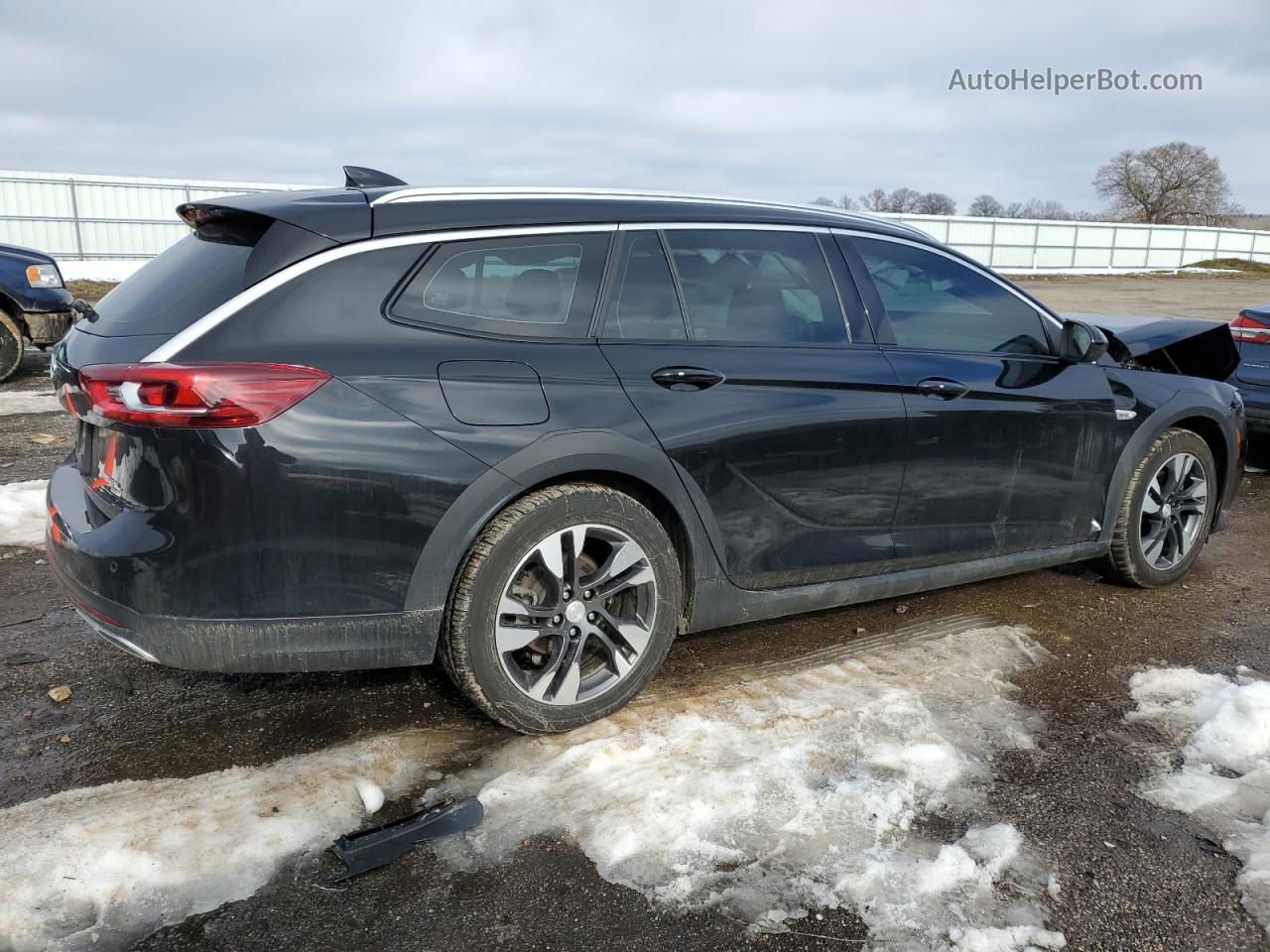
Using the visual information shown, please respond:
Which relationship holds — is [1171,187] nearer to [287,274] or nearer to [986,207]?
[986,207]

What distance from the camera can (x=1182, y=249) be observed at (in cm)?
4800

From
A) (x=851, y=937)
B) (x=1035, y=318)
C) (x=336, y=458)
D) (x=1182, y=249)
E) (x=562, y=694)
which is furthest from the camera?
(x=1182, y=249)

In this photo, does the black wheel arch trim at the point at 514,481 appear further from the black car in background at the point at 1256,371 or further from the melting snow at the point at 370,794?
the black car in background at the point at 1256,371

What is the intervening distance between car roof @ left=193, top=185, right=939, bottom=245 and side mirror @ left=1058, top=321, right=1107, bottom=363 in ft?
4.44

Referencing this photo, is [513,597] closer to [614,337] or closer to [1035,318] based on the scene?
[614,337]

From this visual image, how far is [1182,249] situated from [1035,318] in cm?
5097

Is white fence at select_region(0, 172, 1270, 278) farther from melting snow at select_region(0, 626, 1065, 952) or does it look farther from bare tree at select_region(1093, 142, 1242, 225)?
bare tree at select_region(1093, 142, 1242, 225)

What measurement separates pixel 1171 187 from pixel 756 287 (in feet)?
276

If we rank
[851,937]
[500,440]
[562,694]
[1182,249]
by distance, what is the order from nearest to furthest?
1. [851,937]
2. [500,440]
3. [562,694]
4. [1182,249]

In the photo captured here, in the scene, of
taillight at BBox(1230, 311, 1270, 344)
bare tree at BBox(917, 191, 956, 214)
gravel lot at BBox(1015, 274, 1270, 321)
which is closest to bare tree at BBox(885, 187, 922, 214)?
bare tree at BBox(917, 191, 956, 214)

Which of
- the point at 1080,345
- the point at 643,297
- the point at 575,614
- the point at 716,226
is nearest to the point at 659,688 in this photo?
the point at 575,614

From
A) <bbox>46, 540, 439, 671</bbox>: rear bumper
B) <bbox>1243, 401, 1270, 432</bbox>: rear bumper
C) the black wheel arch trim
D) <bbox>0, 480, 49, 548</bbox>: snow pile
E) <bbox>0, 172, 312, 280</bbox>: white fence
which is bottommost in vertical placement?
<bbox>0, 480, 49, 548</bbox>: snow pile

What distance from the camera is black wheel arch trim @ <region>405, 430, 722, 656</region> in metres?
2.83

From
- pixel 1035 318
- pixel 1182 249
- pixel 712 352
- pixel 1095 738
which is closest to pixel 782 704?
pixel 1095 738
